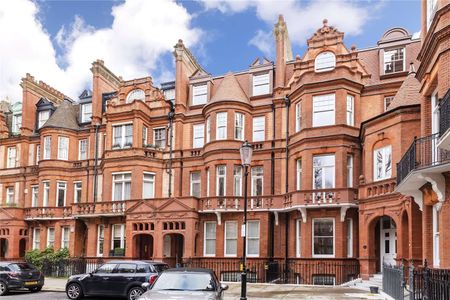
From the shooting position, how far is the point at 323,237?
25281mm

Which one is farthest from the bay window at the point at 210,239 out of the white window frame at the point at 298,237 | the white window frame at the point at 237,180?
the white window frame at the point at 298,237

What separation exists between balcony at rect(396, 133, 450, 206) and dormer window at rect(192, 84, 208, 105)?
17.5 m

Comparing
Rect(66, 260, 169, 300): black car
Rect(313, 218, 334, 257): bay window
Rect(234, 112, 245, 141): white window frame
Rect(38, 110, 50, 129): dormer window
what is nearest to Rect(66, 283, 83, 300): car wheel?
Rect(66, 260, 169, 300): black car

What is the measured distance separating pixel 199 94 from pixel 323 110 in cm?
967

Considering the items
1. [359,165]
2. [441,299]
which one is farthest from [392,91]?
[441,299]

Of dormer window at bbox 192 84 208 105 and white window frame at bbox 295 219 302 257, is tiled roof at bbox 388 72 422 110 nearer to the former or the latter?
white window frame at bbox 295 219 302 257

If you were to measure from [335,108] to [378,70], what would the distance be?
163 inches

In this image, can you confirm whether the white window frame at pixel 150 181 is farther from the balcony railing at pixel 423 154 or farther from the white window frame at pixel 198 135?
the balcony railing at pixel 423 154

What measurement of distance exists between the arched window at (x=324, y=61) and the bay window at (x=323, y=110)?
1.78 metres

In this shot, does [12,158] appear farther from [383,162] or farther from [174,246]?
[383,162]

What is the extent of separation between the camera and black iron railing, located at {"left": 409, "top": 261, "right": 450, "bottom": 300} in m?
10.5

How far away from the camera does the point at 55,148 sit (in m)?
34.5

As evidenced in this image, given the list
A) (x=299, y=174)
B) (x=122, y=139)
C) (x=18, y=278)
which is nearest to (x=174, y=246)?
(x=122, y=139)

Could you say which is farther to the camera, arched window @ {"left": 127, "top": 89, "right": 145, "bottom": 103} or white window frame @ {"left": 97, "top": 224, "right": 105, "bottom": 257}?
arched window @ {"left": 127, "top": 89, "right": 145, "bottom": 103}
